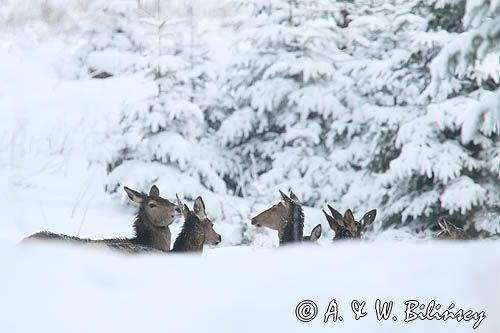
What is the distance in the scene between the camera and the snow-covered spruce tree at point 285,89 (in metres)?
8.67

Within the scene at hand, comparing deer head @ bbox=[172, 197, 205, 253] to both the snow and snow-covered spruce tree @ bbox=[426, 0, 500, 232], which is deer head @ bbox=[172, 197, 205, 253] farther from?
snow-covered spruce tree @ bbox=[426, 0, 500, 232]

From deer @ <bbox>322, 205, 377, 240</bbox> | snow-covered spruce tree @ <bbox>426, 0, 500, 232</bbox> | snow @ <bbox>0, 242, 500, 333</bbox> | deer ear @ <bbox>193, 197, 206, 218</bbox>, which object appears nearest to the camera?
snow @ <bbox>0, 242, 500, 333</bbox>

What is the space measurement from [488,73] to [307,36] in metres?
2.79

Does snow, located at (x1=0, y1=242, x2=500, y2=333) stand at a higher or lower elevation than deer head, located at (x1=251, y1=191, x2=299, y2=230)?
higher

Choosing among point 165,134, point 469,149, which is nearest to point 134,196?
point 165,134

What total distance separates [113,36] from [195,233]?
136 inches

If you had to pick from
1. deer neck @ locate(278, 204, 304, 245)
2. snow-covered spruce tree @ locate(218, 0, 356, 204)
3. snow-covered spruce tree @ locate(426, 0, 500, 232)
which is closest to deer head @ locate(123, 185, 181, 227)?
deer neck @ locate(278, 204, 304, 245)

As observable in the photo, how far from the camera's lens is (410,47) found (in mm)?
7082

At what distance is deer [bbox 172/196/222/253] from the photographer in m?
4.01

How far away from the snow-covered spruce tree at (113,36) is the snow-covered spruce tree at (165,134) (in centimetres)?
16

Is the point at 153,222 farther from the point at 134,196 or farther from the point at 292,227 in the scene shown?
the point at 292,227

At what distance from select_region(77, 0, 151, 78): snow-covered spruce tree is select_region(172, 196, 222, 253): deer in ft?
7.84

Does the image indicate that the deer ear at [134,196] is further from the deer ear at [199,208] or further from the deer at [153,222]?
the deer ear at [199,208]

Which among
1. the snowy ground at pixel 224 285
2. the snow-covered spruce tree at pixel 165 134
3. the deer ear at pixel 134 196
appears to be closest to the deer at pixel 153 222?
the deer ear at pixel 134 196
